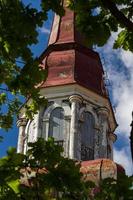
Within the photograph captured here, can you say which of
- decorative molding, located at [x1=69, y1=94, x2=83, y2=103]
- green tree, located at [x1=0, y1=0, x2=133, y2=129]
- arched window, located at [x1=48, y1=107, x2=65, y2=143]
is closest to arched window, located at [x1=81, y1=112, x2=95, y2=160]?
decorative molding, located at [x1=69, y1=94, x2=83, y2=103]

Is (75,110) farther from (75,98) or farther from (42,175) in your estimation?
(42,175)

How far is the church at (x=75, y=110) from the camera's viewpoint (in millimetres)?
29000

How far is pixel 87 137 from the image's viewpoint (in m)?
29.4

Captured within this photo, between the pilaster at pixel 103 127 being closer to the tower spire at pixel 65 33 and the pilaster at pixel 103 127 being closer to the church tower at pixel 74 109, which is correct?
the church tower at pixel 74 109

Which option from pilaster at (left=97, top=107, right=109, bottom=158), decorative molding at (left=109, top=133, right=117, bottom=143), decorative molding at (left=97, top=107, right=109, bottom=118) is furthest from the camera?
decorative molding at (left=109, top=133, right=117, bottom=143)

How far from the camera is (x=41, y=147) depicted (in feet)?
26.2

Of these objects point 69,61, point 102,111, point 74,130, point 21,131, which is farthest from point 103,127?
point 69,61

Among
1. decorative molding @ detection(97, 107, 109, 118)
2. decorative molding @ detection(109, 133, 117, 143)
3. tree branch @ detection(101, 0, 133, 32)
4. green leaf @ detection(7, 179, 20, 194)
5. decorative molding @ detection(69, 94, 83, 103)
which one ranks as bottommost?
green leaf @ detection(7, 179, 20, 194)

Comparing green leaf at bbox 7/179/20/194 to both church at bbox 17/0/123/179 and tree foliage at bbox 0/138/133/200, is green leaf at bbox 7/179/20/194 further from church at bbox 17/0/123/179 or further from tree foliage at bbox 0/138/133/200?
church at bbox 17/0/123/179

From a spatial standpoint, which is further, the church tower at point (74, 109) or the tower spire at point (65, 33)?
the tower spire at point (65, 33)

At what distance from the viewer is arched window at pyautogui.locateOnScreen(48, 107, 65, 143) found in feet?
95.3

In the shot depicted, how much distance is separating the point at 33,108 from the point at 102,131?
1900 centimetres

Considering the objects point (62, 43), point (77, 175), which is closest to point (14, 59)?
point (77, 175)

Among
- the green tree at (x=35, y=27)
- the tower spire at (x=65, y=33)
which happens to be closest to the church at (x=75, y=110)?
the tower spire at (x=65, y=33)
